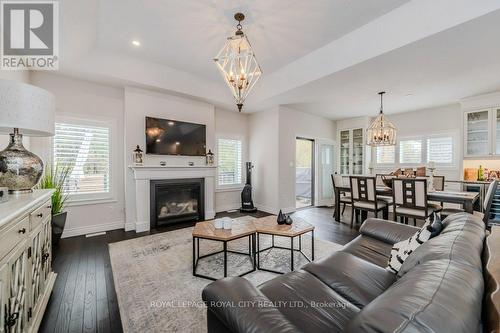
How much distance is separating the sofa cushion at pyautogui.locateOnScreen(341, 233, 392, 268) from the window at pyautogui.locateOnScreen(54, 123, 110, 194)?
420 cm

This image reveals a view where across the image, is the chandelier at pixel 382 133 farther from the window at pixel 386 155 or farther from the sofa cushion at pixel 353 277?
the sofa cushion at pixel 353 277

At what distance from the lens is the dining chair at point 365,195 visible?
3.95 metres

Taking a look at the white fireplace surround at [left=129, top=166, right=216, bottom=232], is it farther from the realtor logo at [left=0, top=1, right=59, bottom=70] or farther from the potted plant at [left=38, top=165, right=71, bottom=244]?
the realtor logo at [left=0, top=1, right=59, bottom=70]

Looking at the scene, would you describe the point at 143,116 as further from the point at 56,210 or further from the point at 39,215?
Answer: the point at 39,215

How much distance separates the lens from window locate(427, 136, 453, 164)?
5.35m

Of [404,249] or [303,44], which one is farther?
[303,44]

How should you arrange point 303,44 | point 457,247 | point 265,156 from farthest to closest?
point 265,156 → point 303,44 → point 457,247

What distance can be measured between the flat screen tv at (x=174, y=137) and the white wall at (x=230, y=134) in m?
0.68

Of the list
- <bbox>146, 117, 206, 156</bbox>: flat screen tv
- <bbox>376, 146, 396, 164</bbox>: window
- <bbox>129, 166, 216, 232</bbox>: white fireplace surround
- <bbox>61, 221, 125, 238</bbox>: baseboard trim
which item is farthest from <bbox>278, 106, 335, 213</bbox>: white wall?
<bbox>61, 221, 125, 238</bbox>: baseboard trim

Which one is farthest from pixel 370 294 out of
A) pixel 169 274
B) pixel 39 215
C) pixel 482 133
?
pixel 482 133

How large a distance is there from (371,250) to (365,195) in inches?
94.7

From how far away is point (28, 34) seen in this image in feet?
8.59

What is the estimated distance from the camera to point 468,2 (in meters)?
2.12

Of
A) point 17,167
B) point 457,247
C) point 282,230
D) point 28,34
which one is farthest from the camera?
point 28,34
